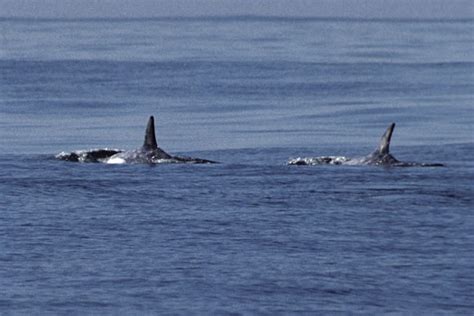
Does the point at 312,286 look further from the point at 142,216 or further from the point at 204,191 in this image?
the point at 204,191

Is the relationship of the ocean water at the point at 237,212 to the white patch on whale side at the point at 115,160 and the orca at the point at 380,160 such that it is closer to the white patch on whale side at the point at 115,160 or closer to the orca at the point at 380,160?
the orca at the point at 380,160

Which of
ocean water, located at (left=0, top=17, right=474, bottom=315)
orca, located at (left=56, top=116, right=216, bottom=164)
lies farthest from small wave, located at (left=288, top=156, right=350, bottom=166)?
orca, located at (left=56, top=116, right=216, bottom=164)

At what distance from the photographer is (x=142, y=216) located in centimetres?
2411

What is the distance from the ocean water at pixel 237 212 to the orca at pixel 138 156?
0.61m

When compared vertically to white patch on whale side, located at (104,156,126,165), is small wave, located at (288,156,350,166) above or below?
below

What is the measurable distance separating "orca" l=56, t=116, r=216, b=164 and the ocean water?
614 mm

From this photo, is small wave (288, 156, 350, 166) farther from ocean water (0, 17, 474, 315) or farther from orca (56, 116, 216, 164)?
orca (56, 116, 216, 164)

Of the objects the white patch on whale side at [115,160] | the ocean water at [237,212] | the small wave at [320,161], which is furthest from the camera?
the white patch on whale side at [115,160]

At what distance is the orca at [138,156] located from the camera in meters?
31.7

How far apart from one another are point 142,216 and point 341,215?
2.77 m

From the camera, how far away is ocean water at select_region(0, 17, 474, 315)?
18562 millimetres

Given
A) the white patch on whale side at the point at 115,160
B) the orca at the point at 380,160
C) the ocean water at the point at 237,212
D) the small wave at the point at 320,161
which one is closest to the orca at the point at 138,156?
the white patch on whale side at the point at 115,160

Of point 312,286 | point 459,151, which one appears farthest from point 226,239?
point 459,151

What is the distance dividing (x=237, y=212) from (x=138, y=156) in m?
7.76
